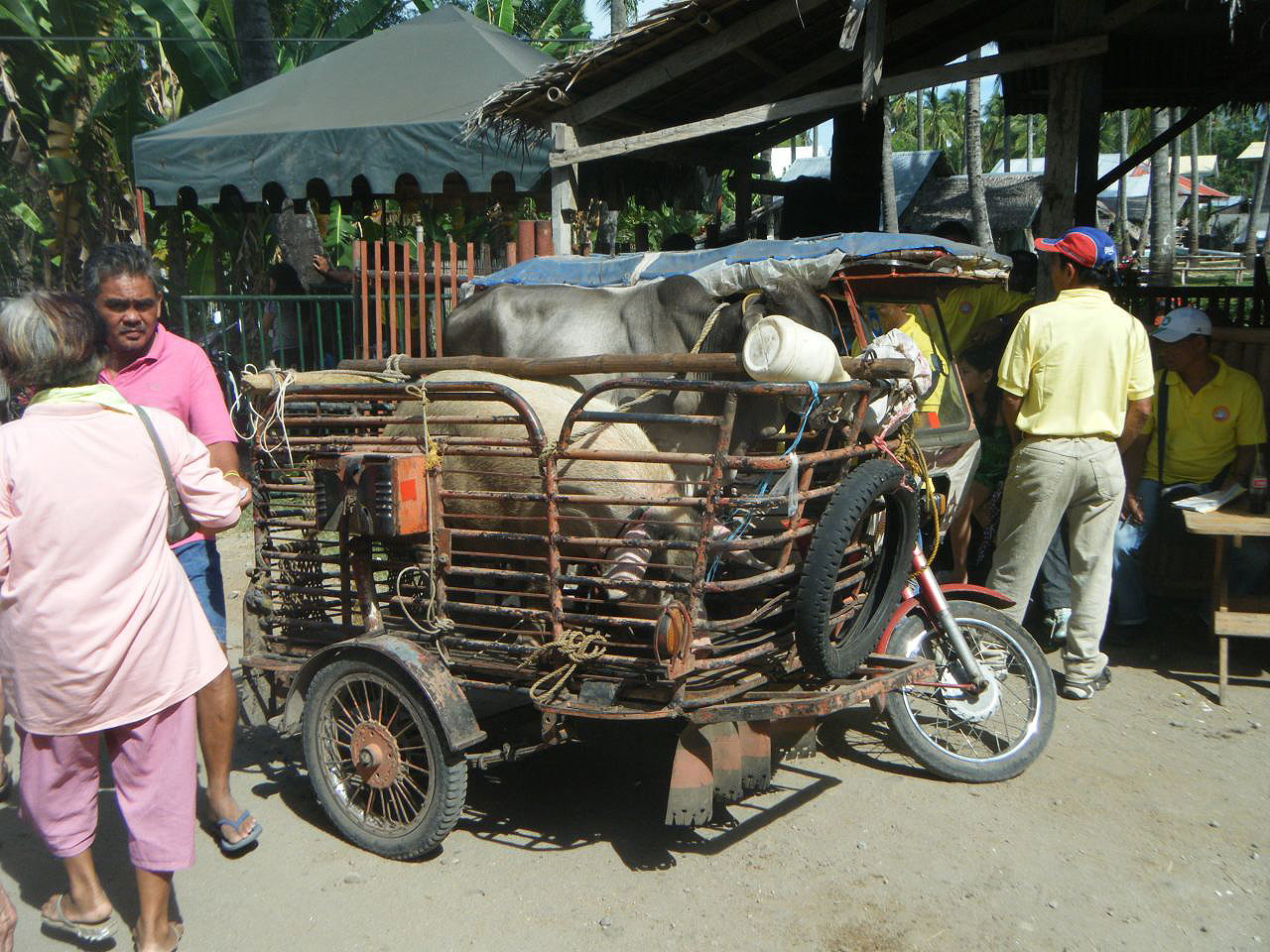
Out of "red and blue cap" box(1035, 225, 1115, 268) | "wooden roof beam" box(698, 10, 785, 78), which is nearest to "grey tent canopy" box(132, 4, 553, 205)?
"wooden roof beam" box(698, 10, 785, 78)

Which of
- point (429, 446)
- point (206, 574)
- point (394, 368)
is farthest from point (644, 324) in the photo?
point (206, 574)

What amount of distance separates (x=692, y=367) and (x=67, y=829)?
2.32 meters

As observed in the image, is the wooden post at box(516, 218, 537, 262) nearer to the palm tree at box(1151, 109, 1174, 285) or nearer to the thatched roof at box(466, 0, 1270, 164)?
the thatched roof at box(466, 0, 1270, 164)

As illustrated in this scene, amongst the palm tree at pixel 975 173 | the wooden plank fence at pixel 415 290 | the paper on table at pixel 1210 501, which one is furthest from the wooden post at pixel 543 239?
the palm tree at pixel 975 173

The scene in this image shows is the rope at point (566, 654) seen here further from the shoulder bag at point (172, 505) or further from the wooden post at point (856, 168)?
the wooden post at point (856, 168)

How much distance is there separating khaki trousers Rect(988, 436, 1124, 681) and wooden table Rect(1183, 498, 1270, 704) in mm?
431

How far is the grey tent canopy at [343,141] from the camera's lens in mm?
9734

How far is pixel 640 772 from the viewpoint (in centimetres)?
441

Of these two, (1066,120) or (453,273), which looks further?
(453,273)

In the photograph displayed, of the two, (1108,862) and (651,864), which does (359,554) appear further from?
(1108,862)

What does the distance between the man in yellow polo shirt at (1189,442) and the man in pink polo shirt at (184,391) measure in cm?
434

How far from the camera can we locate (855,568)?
3.95m

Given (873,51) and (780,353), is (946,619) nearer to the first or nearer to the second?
(780,353)

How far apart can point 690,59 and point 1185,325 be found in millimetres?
3757
